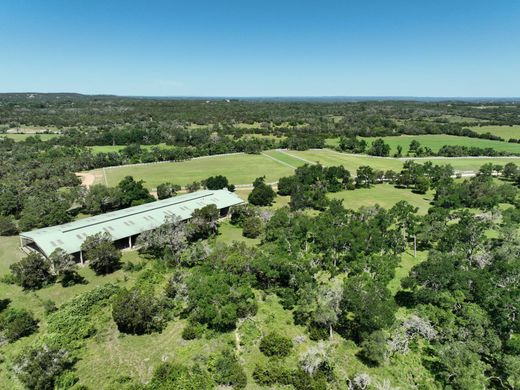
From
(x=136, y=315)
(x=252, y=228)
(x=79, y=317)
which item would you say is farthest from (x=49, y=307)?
(x=252, y=228)

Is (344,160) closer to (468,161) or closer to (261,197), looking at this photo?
(468,161)

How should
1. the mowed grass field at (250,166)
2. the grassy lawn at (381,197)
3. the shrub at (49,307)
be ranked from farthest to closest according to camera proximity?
the mowed grass field at (250,166) < the grassy lawn at (381,197) < the shrub at (49,307)

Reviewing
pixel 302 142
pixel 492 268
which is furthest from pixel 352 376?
pixel 302 142

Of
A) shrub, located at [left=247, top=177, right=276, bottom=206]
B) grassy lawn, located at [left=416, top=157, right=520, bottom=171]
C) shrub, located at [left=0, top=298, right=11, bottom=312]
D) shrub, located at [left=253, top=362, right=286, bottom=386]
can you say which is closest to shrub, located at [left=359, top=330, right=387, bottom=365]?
shrub, located at [left=253, top=362, right=286, bottom=386]

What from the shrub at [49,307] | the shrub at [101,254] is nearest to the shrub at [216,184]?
the shrub at [101,254]

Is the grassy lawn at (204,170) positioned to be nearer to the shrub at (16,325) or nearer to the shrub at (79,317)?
the shrub at (79,317)
